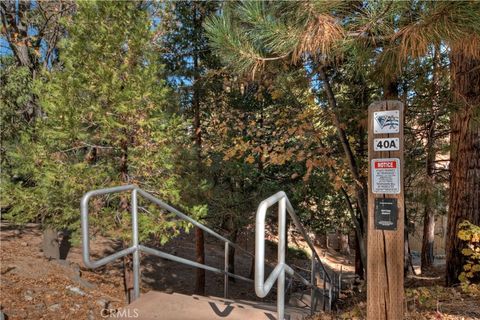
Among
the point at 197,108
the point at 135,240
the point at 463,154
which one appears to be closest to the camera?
the point at 135,240

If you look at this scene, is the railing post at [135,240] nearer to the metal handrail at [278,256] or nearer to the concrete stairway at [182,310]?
the concrete stairway at [182,310]

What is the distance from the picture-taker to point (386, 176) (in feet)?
7.14

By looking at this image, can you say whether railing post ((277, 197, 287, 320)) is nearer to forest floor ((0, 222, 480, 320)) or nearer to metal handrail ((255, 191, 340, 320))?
metal handrail ((255, 191, 340, 320))

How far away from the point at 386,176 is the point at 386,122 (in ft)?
1.11

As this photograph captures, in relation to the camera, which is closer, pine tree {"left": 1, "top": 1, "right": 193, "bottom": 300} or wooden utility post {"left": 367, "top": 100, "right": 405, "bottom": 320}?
wooden utility post {"left": 367, "top": 100, "right": 405, "bottom": 320}

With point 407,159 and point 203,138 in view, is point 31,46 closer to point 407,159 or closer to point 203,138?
point 203,138

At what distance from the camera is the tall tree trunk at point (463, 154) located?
390cm

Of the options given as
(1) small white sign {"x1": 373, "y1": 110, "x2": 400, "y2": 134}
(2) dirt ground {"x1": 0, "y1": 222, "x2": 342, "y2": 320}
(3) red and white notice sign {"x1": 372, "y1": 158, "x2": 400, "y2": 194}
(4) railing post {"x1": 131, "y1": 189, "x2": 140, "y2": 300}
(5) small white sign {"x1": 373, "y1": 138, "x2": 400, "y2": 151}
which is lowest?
(2) dirt ground {"x1": 0, "y1": 222, "x2": 342, "y2": 320}

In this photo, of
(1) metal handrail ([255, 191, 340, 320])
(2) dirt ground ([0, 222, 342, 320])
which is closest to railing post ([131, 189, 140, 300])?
(1) metal handrail ([255, 191, 340, 320])

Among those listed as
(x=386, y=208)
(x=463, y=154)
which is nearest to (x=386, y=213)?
(x=386, y=208)

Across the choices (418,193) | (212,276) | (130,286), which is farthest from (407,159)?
(212,276)

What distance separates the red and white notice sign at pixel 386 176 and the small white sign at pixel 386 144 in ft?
0.23

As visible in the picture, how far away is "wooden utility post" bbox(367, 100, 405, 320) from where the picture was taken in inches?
85.4

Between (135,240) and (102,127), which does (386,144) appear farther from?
(102,127)
